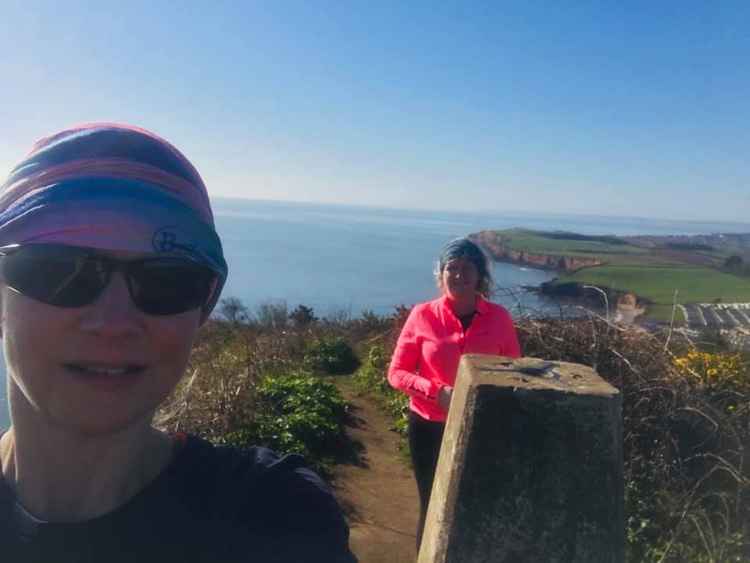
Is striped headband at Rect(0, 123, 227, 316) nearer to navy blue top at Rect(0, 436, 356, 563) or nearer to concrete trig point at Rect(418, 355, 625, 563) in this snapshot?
navy blue top at Rect(0, 436, 356, 563)

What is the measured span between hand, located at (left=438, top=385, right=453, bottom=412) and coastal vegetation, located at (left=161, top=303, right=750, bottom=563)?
6.96 feet

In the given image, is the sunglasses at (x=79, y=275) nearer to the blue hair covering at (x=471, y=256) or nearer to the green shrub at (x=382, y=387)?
the blue hair covering at (x=471, y=256)

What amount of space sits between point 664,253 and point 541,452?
23.5 metres

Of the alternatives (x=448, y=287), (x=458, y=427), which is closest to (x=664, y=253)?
(x=448, y=287)

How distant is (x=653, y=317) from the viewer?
26.4 ft

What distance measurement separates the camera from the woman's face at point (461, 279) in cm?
352

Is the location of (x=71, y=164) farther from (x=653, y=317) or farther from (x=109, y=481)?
(x=653, y=317)

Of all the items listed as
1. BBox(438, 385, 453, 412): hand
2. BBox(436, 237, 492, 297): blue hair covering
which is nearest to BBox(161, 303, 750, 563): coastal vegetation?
BBox(438, 385, 453, 412): hand

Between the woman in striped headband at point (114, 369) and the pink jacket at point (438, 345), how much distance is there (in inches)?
89.9

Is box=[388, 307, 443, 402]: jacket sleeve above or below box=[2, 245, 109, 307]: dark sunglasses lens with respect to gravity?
below

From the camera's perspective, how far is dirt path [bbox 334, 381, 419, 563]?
4.90 metres

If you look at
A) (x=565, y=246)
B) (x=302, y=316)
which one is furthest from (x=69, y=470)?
(x=565, y=246)

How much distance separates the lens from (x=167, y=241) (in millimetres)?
948

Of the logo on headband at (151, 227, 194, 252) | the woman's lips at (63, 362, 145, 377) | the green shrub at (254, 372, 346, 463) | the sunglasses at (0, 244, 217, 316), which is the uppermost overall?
the logo on headband at (151, 227, 194, 252)
